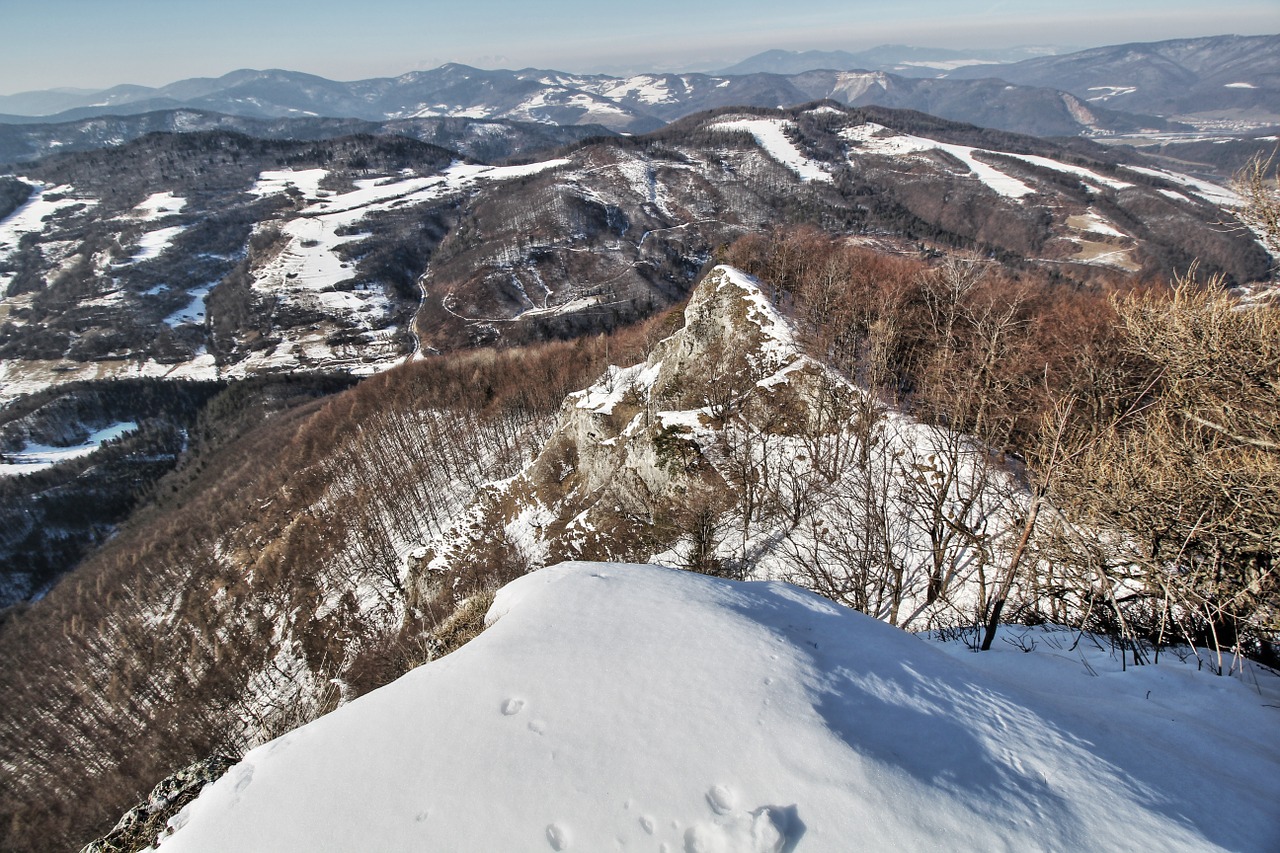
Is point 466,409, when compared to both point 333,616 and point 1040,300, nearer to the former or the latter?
point 333,616

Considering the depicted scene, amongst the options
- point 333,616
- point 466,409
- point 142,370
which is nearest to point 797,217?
point 466,409

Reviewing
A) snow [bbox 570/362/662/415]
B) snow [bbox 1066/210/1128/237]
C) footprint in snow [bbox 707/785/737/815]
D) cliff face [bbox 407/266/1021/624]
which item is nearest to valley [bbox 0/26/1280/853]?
footprint in snow [bbox 707/785/737/815]

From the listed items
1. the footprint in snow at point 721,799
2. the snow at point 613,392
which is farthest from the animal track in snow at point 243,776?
the snow at point 613,392

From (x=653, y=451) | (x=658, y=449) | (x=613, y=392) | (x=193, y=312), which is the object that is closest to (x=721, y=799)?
(x=658, y=449)

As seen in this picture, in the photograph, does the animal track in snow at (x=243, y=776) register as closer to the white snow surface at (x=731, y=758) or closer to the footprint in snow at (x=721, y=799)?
the white snow surface at (x=731, y=758)

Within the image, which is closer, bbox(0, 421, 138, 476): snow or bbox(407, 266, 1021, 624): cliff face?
bbox(407, 266, 1021, 624): cliff face

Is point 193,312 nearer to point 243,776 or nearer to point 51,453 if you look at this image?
point 51,453

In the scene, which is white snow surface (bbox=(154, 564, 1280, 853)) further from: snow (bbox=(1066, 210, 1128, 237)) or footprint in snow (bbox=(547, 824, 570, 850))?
snow (bbox=(1066, 210, 1128, 237))
